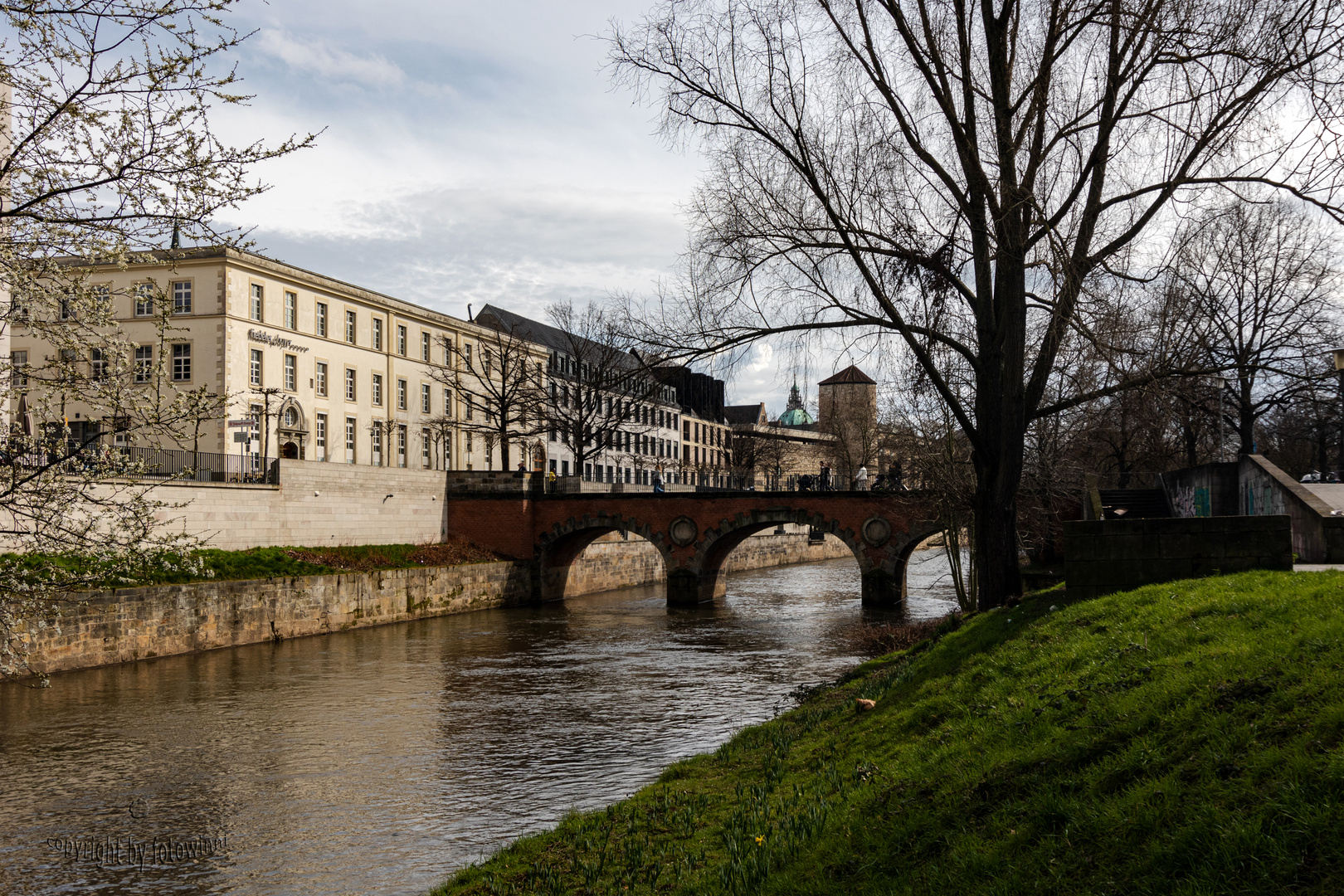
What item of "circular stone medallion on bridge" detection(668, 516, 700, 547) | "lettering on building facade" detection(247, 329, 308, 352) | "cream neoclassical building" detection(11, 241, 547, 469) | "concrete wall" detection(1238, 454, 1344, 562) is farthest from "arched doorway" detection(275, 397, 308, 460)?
"concrete wall" detection(1238, 454, 1344, 562)

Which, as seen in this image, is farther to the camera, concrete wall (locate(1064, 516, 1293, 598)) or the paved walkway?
the paved walkway

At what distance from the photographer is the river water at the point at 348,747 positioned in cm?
1045

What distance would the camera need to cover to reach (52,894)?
31.2 feet

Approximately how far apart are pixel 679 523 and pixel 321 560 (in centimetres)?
1345

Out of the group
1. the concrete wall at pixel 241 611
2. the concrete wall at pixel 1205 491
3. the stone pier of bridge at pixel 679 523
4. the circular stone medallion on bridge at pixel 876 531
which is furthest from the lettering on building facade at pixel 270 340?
the concrete wall at pixel 1205 491

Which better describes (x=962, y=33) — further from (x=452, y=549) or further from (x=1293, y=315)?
(x=452, y=549)

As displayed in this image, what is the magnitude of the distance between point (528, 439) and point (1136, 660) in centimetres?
5506

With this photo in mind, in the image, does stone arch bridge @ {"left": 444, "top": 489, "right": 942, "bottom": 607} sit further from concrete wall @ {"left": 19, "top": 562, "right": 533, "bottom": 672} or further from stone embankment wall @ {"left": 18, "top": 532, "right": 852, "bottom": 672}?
concrete wall @ {"left": 19, "top": 562, "right": 533, "bottom": 672}

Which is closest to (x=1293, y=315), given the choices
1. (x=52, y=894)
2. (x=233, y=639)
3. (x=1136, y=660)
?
Answer: (x=1136, y=660)

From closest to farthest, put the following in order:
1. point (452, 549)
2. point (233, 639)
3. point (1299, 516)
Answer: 1. point (1299, 516)
2. point (233, 639)
3. point (452, 549)

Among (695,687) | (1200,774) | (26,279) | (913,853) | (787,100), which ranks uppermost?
(787,100)

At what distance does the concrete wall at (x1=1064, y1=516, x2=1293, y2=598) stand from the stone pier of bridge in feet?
76.8

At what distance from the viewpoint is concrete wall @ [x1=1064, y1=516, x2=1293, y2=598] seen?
1014cm

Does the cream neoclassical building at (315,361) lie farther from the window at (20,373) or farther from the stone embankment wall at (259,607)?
the window at (20,373)
